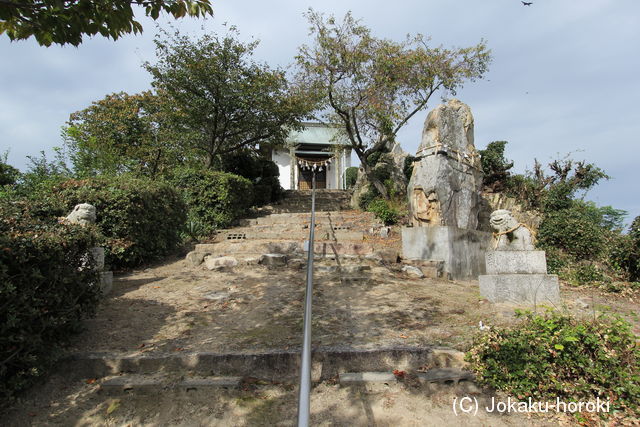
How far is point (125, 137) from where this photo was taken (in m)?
16.1

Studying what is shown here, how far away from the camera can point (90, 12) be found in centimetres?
276

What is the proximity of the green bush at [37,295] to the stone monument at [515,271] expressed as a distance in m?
4.77

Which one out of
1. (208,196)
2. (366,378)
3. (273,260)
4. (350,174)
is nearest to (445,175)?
(273,260)

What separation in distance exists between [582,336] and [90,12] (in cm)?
452

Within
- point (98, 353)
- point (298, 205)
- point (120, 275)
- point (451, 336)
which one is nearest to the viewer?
point (98, 353)

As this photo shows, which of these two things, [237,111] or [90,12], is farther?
[237,111]

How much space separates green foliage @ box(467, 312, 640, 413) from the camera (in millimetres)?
2410

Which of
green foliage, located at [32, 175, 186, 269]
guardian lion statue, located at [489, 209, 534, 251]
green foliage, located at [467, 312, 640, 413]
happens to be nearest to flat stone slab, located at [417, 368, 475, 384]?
green foliage, located at [467, 312, 640, 413]

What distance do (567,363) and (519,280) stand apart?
2.29 metres

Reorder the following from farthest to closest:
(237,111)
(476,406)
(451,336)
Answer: (237,111) → (451,336) → (476,406)

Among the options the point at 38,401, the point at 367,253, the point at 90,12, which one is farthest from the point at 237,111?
the point at 38,401

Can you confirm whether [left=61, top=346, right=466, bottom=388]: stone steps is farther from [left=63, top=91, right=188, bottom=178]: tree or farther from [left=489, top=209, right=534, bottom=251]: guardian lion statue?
[left=63, top=91, right=188, bottom=178]: tree

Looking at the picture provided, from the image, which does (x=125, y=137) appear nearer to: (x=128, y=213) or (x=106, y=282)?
(x=128, y=213)

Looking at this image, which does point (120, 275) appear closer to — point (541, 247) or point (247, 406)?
point (247, 406)
